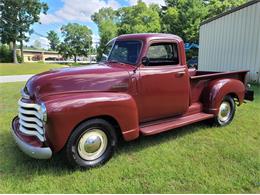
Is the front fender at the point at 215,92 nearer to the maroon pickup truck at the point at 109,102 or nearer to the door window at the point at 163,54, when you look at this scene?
the maroon pickup truck at the point at 109,102

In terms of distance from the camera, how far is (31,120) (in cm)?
323

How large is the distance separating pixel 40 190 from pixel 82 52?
69.3 meters

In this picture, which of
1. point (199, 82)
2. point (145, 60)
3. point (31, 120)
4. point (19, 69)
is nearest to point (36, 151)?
point (31, 120)

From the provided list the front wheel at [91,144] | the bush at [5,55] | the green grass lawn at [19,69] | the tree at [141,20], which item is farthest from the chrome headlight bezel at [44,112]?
the bush at [5,55]

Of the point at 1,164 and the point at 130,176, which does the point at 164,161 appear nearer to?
the point at 130,176

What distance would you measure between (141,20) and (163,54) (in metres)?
30.2

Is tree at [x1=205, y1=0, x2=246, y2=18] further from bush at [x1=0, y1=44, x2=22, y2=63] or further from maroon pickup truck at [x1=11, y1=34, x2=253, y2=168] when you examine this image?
bush at [x1=0, y1=44, x2=22, y2=63]

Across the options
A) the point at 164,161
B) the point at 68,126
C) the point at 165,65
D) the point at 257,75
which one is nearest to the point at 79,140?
the point at 68,126

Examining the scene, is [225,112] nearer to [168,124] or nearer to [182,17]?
[168,124]

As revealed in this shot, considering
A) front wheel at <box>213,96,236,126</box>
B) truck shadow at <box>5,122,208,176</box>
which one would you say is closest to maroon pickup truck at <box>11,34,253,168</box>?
truck shadow at <box>5,122,208,176</box>

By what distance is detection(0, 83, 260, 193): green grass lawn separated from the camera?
2.94 metres

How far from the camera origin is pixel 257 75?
10406 millimetres

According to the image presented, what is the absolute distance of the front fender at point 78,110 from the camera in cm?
296

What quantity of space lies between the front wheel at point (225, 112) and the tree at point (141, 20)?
25.1m
